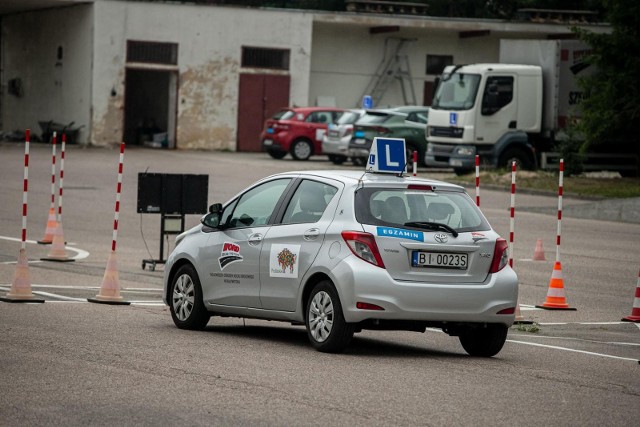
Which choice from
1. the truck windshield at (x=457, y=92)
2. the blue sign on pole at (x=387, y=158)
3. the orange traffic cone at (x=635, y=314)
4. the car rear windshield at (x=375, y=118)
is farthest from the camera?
the car rear windshield at (x=375, y=118)

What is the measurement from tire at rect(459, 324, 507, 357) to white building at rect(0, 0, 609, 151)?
38.4 metres

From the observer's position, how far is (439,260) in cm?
1127

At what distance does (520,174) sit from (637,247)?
43.3ft

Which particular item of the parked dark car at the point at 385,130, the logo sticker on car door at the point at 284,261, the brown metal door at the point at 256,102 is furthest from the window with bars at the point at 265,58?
the logo sticker on car door at the point at 284,261

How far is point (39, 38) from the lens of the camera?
53125mm

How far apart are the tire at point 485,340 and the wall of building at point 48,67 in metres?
38.5

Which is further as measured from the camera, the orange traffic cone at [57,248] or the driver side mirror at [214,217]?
the orange traffic cone at [57,248]

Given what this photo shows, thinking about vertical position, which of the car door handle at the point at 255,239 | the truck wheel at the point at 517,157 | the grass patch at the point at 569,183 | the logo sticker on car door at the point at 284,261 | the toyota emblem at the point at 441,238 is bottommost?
the grass patch at the point at 569,183

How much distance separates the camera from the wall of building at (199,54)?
49094mm

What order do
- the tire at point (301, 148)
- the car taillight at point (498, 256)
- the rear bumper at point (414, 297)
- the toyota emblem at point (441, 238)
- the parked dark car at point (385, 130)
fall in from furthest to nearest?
the tire at point (301, 148), the parked dark car at point (385, 130), the car taillight at point (498, 256), the toyota emblem at point (441, 238), the rear bumper at point (414, 297)

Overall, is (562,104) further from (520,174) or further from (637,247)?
(637,247)

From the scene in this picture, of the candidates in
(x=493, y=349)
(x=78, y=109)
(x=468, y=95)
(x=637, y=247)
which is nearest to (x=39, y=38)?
(x=78, y=109)

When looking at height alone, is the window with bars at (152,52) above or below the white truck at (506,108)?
above

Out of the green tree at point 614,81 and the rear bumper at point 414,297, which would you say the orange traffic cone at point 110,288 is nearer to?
the rear bumper at point 414,297
